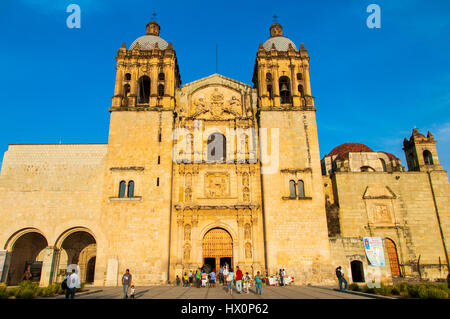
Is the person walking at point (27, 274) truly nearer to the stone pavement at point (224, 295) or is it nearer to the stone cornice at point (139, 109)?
the stone pavement at point (224, 295)

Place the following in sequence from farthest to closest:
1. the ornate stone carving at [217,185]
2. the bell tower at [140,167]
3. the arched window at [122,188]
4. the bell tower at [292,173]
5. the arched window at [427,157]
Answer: the arched window at [427,157] → the ornate stone carving at [217,185] → the arched window at [122,188] → the bell tower at [292,173] → the bell tower at [140,167]

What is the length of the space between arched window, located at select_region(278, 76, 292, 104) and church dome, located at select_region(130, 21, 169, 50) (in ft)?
35.0

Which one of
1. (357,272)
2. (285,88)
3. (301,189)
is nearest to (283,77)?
(285,88)

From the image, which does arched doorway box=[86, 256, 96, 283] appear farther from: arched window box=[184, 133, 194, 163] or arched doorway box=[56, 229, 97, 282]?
arched window box=[184, 133, 194, 163]

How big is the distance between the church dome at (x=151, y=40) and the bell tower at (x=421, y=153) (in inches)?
955

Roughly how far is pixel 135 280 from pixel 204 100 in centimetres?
1442

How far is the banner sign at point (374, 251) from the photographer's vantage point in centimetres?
2216

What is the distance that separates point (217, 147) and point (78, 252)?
43.2 ft

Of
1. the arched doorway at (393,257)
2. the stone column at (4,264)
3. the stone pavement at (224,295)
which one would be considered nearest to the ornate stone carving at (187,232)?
the stone pavement at (224,295)

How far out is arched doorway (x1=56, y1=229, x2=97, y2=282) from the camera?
75.1ft

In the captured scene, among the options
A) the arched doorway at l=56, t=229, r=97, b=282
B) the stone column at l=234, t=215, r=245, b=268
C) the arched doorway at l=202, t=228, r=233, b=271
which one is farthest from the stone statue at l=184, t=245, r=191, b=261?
the arched doorway at l=56, t=229, r=97, b=282

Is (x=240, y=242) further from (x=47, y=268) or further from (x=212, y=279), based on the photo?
(x=47, y=268)

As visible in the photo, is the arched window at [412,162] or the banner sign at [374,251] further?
the arched window at [412,162]
